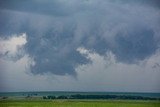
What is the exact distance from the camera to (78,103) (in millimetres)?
5195

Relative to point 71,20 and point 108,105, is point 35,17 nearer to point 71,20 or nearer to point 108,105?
point 71,20

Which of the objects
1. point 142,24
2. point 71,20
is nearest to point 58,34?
point 71,20

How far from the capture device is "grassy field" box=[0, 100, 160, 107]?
513cm

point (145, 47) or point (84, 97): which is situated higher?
point (145, 47)

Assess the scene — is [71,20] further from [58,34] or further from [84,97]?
[84,97]

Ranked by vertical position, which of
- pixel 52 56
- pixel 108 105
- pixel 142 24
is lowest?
pixel 108 105

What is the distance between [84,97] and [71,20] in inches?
40.1

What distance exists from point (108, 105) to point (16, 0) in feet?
5.98

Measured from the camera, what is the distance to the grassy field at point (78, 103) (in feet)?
16.8

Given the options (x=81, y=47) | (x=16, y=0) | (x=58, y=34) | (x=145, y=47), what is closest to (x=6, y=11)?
(x=16, y=0)

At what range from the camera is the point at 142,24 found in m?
5.25

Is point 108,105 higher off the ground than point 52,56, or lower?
lower

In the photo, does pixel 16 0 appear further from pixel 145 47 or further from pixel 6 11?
pixel 145 47

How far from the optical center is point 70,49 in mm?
5188
